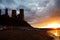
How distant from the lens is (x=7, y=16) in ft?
101

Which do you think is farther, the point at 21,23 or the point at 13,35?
the point at 21,23

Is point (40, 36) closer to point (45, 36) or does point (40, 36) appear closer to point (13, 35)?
point (45, 36)

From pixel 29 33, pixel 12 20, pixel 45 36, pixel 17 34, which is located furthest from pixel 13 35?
pixel 12 20

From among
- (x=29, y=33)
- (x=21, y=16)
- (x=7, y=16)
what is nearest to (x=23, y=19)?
(x=21, y=16)

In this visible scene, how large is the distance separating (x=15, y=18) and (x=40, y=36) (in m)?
13.2

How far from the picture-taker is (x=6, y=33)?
58.2 ft

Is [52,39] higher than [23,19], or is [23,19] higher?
[23,19]

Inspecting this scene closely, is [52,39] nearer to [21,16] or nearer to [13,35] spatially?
[13,35]

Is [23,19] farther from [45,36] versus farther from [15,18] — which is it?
[45,36]

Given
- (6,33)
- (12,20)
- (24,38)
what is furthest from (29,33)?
(12,20)

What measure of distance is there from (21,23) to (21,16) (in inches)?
52.6

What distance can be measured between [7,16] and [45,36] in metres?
13.9

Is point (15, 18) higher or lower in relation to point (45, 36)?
higher

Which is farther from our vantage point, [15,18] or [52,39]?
[15,18]
